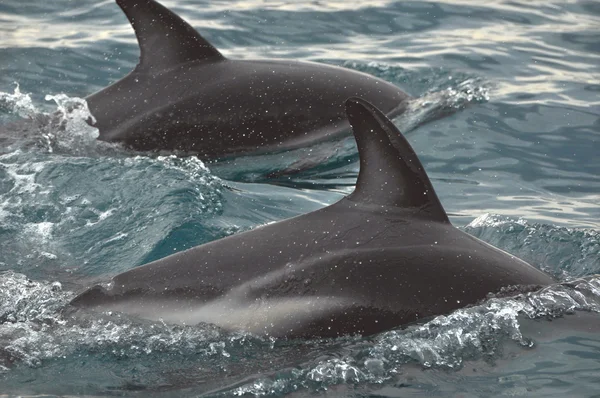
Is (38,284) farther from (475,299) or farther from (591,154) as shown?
(591,154)

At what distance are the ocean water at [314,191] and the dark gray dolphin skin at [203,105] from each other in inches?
10.4

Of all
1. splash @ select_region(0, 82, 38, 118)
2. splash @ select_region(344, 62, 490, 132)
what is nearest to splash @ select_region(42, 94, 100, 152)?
splash @ select_region(0, 82, 38, 118)

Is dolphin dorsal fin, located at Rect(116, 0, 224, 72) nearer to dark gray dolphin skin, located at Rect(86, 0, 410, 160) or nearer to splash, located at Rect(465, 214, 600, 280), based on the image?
dark gray dolphin skin, located at Rect(86, 0, 410, 160)

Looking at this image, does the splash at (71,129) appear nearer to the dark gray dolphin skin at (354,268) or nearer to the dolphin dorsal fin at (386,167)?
the dark gray dolphin skin at (354,268)

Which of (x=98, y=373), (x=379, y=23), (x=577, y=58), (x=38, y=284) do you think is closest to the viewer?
(x=98, y=373)

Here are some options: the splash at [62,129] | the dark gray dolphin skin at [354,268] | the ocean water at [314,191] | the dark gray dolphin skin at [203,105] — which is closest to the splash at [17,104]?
the ocean water at [314,191]

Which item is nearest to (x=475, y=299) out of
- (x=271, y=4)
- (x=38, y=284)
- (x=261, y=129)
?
(x=38, y=284)

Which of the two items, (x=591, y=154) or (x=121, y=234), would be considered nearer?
(x=121, y=234)

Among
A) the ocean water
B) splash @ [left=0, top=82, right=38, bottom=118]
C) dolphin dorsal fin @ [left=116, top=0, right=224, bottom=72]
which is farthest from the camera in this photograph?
splash @ [left=0, top=82, right=38, bottom=118]

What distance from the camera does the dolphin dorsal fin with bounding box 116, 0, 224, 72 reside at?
10.8 meters

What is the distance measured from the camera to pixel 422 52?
14.9 m

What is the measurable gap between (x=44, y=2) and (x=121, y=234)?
985 cm

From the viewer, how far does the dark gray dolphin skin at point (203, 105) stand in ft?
36.1

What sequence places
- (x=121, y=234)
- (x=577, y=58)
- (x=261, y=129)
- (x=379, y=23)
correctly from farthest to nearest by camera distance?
(x=379, y=23), (x=577, y=58), (x=261, y=129), (x=121, y=234)
